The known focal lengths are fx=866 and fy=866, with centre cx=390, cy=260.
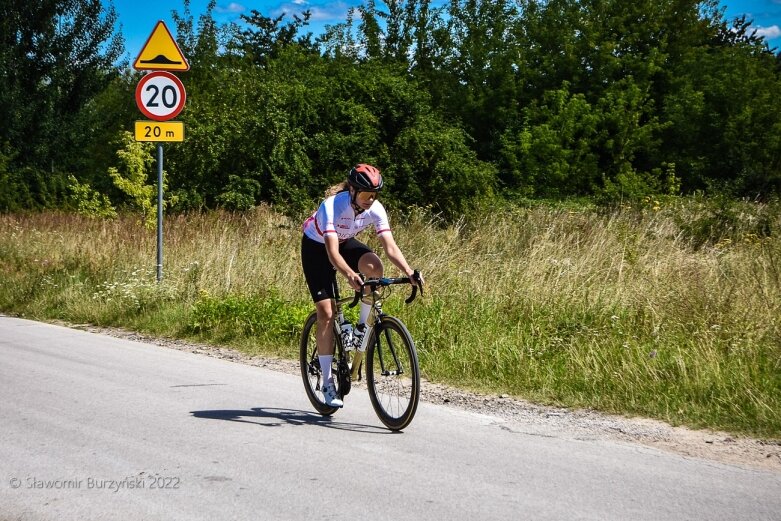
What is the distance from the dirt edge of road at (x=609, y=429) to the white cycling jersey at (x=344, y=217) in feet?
5.55

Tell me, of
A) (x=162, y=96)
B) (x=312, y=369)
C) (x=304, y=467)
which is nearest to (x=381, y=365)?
(x=312, y=369)

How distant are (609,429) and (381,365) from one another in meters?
1.68

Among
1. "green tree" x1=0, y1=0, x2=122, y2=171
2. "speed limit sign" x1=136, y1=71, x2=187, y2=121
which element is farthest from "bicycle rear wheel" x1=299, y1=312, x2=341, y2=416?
"green tree" x1=0, y1=0, x2=122, y2=171

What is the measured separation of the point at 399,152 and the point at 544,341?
11319mm

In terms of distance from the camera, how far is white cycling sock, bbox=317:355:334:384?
652 centimetres

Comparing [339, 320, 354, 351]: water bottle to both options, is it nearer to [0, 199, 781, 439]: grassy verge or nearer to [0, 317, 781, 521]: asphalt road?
[0, 317, 781, 521]: asphalt road

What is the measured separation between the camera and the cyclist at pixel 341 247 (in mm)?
6055

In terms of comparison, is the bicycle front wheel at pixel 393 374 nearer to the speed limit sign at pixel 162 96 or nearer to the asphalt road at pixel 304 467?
the asphalt road at pixel 304 467

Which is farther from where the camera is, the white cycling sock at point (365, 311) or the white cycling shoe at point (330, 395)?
the white cycling shoe at point (330, 395)

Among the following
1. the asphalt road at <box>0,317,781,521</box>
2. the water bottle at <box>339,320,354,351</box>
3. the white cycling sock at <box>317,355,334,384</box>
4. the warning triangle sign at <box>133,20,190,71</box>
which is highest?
the warning triangle sign at <box>133,20,190,71</box>

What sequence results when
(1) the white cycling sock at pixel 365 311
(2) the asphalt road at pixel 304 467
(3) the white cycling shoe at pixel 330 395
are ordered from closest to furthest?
(2) the asphalt road at pixel 304 467
(1) the white cycling sock at pixel 365 311
(3) the white cycling shoe at pixel 330 395

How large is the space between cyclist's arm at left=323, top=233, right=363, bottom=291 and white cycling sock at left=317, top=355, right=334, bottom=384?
75 centimetres

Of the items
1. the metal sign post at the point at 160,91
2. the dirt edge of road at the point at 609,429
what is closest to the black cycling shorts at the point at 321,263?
the dirt edge of road at the point at 609,429

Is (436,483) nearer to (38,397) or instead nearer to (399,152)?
(38,397)
